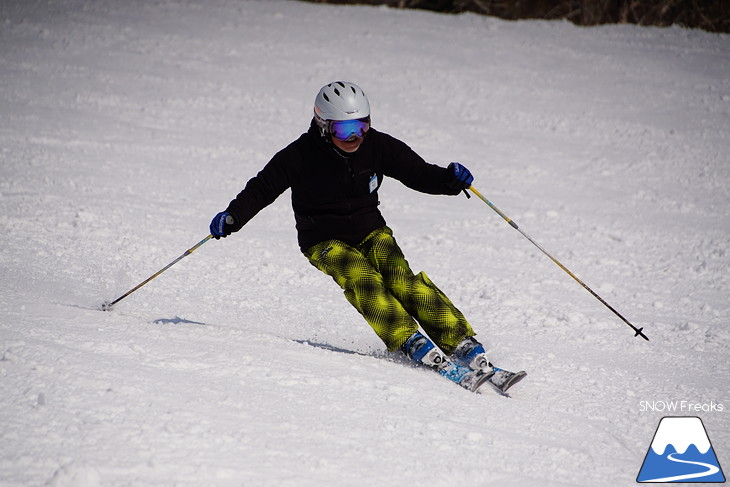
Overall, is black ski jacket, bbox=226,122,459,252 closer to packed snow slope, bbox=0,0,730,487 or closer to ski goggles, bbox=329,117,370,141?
ski goggles, bbox=329,117,370,141

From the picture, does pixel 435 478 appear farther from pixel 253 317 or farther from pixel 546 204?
pixel 546 204

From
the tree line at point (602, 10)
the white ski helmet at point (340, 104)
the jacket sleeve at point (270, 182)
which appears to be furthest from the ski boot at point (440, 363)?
the tree line at point (602, 10)

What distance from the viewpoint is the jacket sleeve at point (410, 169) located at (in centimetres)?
497

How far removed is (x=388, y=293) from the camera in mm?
4676

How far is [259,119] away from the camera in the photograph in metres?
10.7

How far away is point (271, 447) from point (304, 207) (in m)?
1.88

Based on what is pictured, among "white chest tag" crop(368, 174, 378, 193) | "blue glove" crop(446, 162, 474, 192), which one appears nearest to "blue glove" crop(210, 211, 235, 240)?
"white chest tag" crop(368, 174, 378, 193)

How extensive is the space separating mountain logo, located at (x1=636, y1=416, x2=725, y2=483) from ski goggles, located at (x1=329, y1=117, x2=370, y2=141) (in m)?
2.31

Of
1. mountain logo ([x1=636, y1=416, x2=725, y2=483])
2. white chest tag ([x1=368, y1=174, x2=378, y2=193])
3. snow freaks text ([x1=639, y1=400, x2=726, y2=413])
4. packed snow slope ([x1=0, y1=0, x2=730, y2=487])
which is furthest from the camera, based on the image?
white chest tag ([x1=368, y1=174, x2=378, y2=193])

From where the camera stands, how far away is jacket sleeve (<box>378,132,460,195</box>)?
4969 millimetres

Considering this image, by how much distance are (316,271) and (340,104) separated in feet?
8.17

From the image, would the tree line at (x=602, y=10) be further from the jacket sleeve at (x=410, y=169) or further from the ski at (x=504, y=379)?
the ski at (x=504, y=379)

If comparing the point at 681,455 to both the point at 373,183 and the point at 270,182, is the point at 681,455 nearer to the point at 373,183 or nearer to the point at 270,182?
the point at 373,183

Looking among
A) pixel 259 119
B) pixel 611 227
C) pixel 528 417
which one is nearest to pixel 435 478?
A: pixel 528 417
